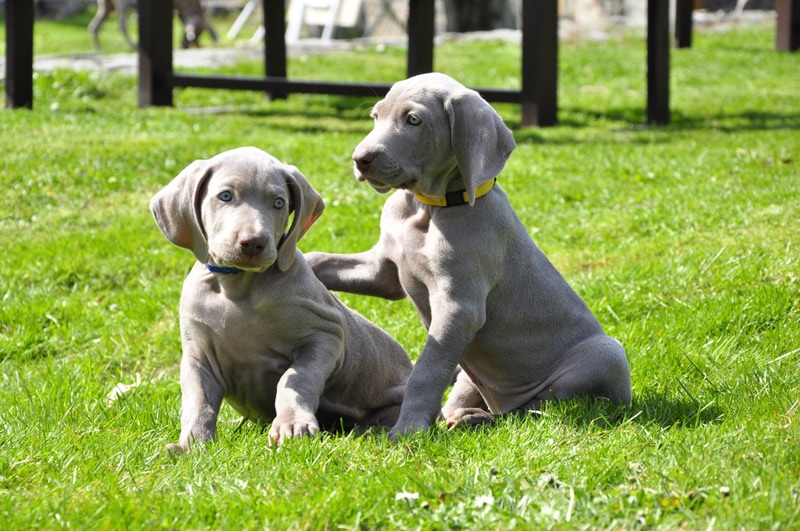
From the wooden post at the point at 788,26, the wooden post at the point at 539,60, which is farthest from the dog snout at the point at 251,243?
the wooden post at the point at 788,26

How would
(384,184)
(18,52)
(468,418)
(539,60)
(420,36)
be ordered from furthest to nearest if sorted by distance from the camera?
(18,52) < (420,36) < (539,60) < (468,418) < (384,184)

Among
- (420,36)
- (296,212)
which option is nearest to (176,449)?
(296,212)

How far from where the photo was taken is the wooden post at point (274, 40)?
43.6ft

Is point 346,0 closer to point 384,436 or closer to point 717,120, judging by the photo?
point 717,120

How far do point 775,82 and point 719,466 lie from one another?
12.0m

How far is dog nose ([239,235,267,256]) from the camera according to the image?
3.64 metres

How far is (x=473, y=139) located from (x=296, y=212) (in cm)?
72

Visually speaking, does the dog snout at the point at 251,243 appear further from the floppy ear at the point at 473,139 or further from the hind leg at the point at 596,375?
the hind leg at the point at 596,375

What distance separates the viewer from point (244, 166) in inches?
153

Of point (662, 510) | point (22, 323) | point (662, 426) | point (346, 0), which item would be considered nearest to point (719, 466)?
point (662, 510)

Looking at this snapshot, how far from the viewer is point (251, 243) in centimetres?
365

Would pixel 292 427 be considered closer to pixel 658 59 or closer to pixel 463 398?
pixel 463 398

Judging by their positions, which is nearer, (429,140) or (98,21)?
(429,140)

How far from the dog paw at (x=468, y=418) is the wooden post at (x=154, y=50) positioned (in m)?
8.37
